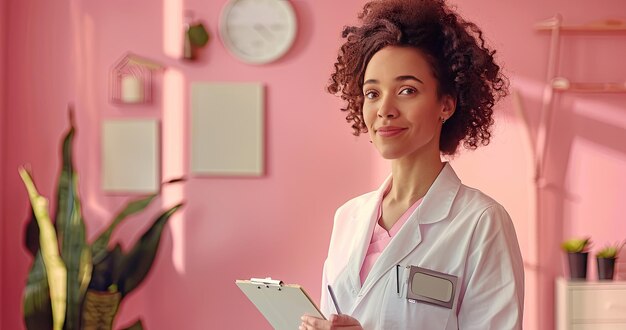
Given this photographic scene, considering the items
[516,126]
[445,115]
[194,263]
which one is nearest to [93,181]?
[194,263]

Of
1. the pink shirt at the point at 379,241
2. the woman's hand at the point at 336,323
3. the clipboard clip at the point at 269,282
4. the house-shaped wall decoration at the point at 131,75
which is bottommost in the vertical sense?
the woman's hand at the point at 336,323

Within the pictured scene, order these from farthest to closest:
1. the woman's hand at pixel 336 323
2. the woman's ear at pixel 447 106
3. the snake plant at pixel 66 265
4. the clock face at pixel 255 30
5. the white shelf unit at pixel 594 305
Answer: the clock face at pixel 255 30
the white shelf unit at pixel 594 305
the snake plant at pixel 66 265
the woman's ear at pixel 447 106
the woman's hand at pixel 336 323

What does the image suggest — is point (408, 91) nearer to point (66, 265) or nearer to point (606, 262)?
point (66, 265)

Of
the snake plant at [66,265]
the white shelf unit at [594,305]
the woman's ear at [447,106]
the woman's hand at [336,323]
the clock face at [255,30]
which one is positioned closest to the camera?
the woman's hand at [336,323]

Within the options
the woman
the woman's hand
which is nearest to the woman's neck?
the woman

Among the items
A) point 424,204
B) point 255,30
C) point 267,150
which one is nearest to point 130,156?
point 267,150

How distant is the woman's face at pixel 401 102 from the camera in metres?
1.50

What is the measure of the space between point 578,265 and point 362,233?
252 centimetres

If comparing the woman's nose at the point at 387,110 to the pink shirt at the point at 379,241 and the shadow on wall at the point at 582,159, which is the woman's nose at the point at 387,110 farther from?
the shadow on wall at the point at 582,159

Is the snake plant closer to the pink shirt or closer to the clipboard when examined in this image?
the clipboard

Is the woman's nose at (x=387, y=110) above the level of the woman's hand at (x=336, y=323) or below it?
above

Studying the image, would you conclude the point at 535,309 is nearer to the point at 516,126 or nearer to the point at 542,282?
the point at 542,282

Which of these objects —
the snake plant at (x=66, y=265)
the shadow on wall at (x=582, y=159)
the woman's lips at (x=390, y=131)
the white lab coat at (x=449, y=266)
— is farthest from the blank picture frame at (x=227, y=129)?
the woman's lips at (x=390, y=131)

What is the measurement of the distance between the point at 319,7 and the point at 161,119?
3.06 ft
